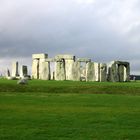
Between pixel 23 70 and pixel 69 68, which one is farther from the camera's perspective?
pixel 23 70

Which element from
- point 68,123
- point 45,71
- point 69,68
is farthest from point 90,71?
point 68,123

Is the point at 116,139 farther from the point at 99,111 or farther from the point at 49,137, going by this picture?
the point at 99,111

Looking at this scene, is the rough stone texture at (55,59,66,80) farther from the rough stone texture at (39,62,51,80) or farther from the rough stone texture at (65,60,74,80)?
the rough stone texture at (39,62,51,80)

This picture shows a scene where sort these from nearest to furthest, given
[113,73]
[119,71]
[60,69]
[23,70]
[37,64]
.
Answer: [113,73] → [60,69] → [119,71] → [23,70] → [37,64]

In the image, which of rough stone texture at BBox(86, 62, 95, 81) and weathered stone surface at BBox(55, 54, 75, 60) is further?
weathered stone surface at BBox(55, 54, 75, 60)

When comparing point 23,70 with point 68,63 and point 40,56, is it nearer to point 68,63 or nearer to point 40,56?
point 40,56

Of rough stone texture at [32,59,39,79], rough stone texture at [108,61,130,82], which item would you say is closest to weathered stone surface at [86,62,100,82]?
rough stone texture at [108,61,130,82]

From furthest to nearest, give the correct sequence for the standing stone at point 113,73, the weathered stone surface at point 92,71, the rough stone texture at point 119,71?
1. the rough stone texture at point 119,71
2. the standing stone at point 113,73
3. the weathered stone surface at point 92,71

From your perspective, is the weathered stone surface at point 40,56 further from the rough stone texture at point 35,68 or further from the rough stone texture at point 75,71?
the rough stone texture at point 75,71

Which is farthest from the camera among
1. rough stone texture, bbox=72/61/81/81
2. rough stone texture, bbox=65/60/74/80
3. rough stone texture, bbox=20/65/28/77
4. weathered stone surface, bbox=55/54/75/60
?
rough stone texture, bbox=20/65/28/77

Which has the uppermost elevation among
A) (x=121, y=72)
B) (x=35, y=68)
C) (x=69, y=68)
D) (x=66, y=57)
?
(x=66, y=57)

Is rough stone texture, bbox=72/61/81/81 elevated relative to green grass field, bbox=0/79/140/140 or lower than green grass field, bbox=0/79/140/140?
elevated

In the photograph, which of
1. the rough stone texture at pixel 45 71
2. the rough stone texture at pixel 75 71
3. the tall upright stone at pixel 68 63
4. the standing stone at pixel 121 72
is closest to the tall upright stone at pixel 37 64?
the rough stone texture at pixel 45 71

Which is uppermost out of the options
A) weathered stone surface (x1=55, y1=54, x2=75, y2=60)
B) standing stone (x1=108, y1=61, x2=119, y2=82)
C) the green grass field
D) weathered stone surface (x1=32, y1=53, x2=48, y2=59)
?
weathered stone surface (x1=32, y1=53, x2=48, y2=59)
